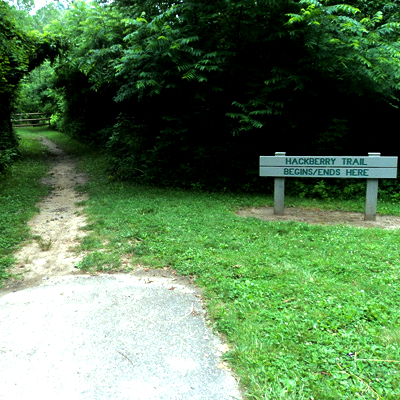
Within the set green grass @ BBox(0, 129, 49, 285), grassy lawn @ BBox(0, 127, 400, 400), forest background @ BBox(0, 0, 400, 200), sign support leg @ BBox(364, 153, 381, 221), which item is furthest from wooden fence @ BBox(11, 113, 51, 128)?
sign support leg @ BBox(364, 153, 381, 221)

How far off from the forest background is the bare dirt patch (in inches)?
55.7

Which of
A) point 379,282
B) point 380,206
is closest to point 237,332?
point 379,282

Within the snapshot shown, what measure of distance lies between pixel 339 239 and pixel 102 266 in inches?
136

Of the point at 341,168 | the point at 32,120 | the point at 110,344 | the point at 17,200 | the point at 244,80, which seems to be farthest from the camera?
the point at 32,120

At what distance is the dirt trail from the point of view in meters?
4.33

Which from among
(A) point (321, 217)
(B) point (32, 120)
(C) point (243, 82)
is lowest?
(A) point (321, 217)

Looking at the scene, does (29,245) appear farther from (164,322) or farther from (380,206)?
(380,206)

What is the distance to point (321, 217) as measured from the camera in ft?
22.2

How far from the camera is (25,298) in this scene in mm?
3678

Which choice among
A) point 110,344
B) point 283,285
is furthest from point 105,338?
point 283,285

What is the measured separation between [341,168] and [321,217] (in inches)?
40.8

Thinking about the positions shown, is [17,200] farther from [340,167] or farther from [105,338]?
[340,167]

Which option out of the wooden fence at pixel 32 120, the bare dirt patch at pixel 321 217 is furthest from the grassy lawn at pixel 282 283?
the wooden fence at pixel 32 120

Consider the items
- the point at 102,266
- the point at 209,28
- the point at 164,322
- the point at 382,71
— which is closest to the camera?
the point at 164,322
